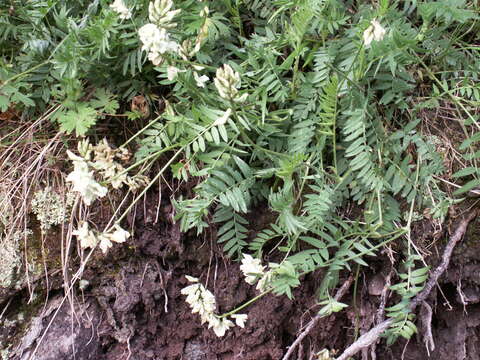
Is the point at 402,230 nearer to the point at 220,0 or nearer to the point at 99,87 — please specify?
the point at 220,0

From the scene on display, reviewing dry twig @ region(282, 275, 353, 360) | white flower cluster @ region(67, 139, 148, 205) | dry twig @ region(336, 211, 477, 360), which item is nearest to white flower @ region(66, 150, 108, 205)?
white flower cluster @ region(67, 139, 148, 205)

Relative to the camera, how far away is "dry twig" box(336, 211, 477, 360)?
1.93 meters

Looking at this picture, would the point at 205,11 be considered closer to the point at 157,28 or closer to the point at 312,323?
the point at 157,28

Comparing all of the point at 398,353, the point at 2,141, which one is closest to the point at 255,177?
the point at 398,353

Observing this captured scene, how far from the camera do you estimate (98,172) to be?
214 cm

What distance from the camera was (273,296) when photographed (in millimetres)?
2096

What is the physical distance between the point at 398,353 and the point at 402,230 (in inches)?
22.3

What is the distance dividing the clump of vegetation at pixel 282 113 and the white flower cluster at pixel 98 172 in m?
0.01

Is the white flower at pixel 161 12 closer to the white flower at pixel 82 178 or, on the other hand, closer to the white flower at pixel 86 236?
the white flower at pixel 82 178

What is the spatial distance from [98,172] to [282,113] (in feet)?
2.57

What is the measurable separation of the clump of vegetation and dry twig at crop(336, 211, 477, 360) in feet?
0.15


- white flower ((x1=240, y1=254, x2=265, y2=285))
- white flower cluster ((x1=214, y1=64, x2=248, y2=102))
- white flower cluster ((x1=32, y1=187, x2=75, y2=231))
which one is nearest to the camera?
white flower cluster ((x1=214, y1=64, x2=248, y2=102))

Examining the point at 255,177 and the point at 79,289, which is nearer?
the point at 255,177

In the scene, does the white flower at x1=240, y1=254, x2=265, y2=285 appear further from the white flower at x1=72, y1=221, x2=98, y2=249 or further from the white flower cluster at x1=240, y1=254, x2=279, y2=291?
the white flower at x1=72, y1=221, x2=98, y2=249
